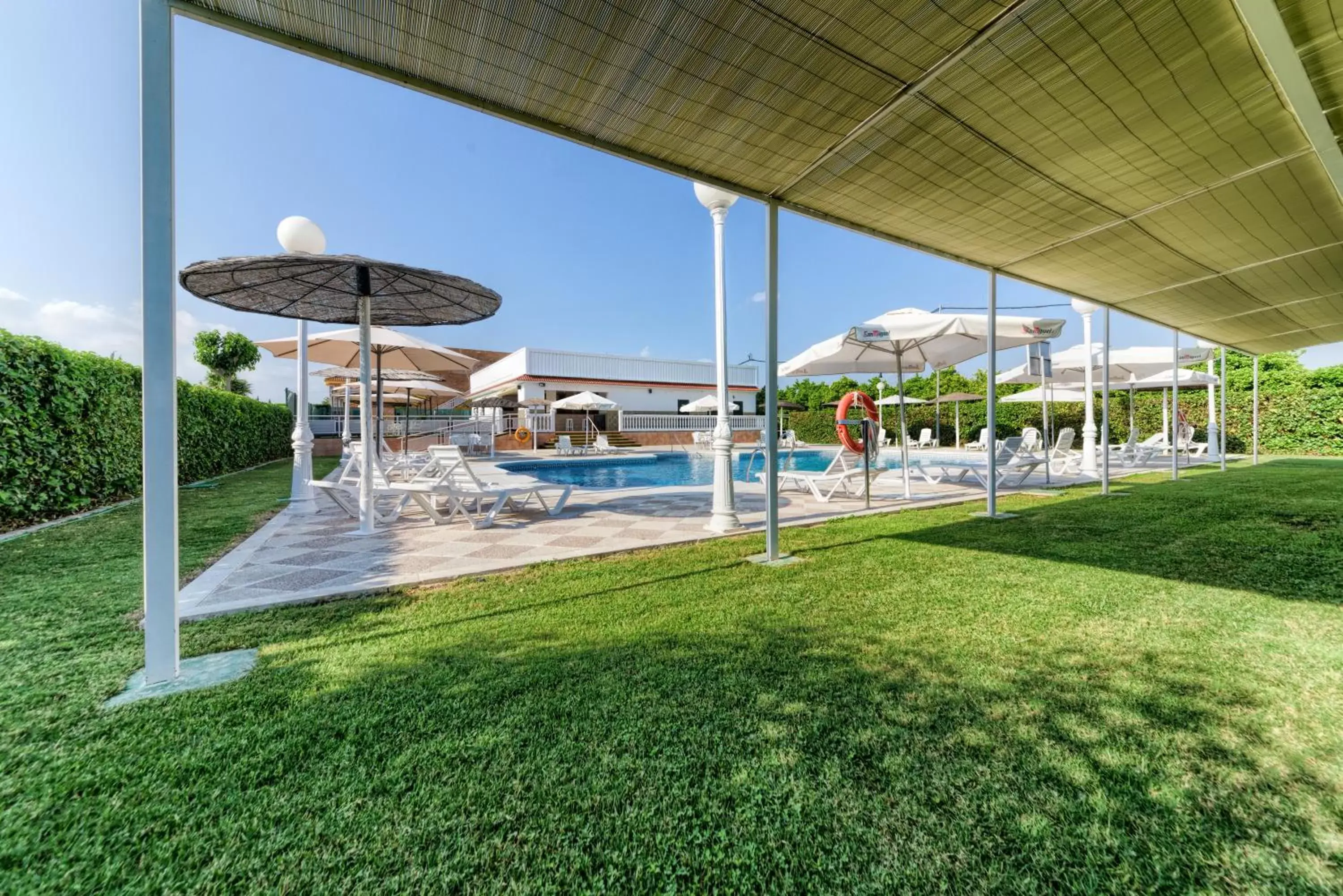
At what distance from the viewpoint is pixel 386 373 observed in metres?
10.1

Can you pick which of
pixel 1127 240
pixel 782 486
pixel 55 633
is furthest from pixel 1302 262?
pixel 55 633

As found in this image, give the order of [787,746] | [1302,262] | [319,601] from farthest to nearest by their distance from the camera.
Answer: [1302,262], [319,601], [787,746]

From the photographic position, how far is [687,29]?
256 centimetres

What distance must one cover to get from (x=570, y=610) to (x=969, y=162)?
13.1 ft

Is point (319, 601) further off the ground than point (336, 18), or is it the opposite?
point (336, 18)

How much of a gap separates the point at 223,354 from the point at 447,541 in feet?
118

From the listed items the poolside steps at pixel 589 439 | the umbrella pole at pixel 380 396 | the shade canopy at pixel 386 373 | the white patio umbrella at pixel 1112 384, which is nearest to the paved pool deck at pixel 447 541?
the umbrella pole at pixel 380 396

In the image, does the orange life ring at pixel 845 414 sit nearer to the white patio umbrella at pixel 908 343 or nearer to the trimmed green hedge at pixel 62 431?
the white patio umbrella at pixel 908 343

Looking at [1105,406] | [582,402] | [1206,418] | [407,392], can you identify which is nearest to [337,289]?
[407,392]

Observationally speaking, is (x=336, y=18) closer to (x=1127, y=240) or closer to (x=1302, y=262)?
(x=1127, y=240)

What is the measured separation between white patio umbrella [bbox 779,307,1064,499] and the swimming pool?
2.15m

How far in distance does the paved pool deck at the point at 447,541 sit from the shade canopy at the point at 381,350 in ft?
7.25

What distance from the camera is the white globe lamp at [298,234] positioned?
7.21 metres

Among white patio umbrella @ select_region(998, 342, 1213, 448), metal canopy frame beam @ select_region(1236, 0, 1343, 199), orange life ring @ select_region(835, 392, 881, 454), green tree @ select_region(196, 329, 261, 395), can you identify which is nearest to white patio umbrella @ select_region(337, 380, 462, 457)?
orange life ring @ select_region(835, 392, 881, 454)
